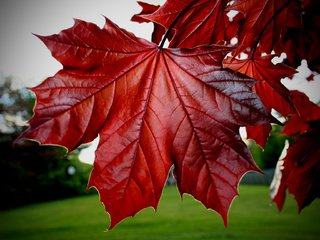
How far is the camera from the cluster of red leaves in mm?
576

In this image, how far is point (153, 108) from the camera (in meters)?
0.70

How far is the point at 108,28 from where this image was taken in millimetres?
614

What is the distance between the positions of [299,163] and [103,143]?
777mm

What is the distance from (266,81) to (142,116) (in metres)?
0.42

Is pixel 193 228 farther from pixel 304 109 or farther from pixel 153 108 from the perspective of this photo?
pixel 153 108

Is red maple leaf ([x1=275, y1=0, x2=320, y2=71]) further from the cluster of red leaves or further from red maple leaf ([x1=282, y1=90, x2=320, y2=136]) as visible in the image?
the cluster of red leaves

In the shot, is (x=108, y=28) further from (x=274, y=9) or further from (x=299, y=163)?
(x=299, y=163)

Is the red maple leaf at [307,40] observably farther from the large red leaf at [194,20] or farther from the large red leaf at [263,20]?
the large red leaf at [194,20]

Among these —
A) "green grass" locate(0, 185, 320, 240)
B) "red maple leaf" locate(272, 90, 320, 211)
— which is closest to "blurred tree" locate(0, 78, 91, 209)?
"green grass" locate(0, 185, 320, 240)

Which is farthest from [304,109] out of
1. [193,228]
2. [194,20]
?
[193,228]

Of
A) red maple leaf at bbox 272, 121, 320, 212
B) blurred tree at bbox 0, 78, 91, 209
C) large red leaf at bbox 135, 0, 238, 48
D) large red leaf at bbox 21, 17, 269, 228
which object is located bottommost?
blurred tree at bbox 0, 78, 91, 209

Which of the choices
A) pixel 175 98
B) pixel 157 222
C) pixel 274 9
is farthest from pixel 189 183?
pixel 157 222

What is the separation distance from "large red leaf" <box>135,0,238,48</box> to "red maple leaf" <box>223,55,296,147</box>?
3.9 inches

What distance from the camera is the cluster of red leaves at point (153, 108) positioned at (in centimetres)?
58
